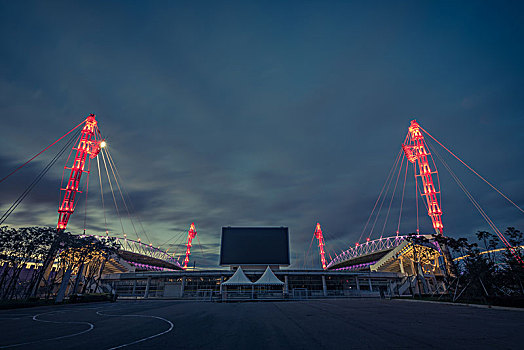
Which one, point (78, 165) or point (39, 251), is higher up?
point (78, 165)

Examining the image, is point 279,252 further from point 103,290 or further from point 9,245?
point 9,245

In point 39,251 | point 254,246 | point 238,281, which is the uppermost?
point 254,246

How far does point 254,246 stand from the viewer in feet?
222

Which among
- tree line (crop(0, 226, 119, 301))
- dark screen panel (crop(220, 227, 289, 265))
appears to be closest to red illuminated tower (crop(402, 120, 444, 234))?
dark screen panel (crop(220, 227, 289, 265))

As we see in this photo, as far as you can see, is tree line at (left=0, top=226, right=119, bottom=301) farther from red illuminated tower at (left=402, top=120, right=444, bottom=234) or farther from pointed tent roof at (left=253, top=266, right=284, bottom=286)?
red illuminated tower at (left=402, top=120, right=444, bottom=234)

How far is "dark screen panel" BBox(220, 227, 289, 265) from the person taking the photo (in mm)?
66000

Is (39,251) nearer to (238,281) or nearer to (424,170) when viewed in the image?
(238,281)

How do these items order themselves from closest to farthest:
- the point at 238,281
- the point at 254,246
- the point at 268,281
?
1. the point at 238,281
2. the point at 268,281
3. the point at 254,246

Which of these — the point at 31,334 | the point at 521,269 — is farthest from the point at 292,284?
the point at 31,334

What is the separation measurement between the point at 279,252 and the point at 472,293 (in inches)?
1839

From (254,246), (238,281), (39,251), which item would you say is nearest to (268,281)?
(238,281)

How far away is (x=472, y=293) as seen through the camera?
952 inches

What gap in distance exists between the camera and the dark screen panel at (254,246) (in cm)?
6600

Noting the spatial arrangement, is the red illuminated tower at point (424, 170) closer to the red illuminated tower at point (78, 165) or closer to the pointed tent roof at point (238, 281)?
the pointed tent roof at point (238, 281)
